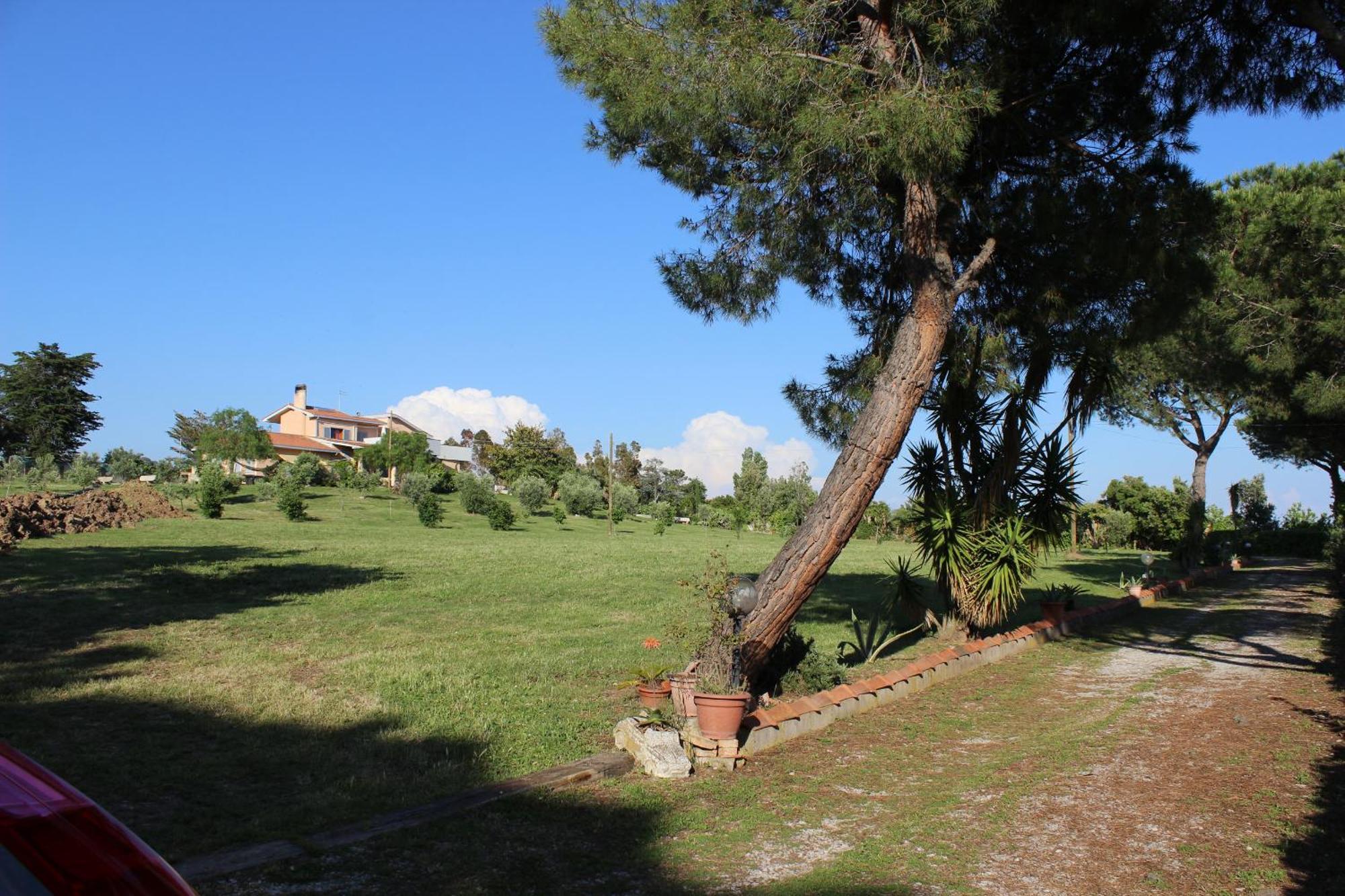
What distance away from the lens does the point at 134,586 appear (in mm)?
12891

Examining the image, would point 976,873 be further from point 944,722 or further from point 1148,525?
point 1148,525

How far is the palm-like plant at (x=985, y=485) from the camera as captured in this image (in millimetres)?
10359

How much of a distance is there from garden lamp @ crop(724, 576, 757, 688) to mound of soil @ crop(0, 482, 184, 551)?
620 inches

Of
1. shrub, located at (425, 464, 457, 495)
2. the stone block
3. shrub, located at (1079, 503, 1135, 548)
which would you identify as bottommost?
the stone block

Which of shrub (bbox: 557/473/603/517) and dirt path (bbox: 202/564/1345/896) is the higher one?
shrub (bbox: 557/473/603/517)

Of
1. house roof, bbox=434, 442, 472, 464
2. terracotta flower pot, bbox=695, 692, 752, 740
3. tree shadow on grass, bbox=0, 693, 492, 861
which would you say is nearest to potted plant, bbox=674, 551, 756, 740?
terracotta flower pot, bbox=695, 692, 752, 740

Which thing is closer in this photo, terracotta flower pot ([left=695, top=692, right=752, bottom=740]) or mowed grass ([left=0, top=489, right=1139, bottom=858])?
mowed grass ([left=0, top=489, right=1139, bottom=858])

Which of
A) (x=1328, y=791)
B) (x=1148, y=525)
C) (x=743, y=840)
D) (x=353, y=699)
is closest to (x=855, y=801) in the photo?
(x=743, y=840)

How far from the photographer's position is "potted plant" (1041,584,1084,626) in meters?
12.3

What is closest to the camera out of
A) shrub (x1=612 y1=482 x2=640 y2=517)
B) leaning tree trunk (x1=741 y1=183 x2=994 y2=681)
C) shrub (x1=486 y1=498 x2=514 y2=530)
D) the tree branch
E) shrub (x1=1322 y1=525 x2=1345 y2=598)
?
leaning tree trunk (x1=741 y1=183 x2=994 y2=681)

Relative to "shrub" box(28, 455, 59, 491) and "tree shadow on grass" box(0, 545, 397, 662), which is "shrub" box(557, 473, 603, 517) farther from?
"tree shadow on grass" box(0, 545, 397, 662)

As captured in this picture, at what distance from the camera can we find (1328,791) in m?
4.80

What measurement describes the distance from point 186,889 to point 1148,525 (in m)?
32.8

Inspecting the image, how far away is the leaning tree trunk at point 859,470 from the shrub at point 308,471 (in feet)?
109
